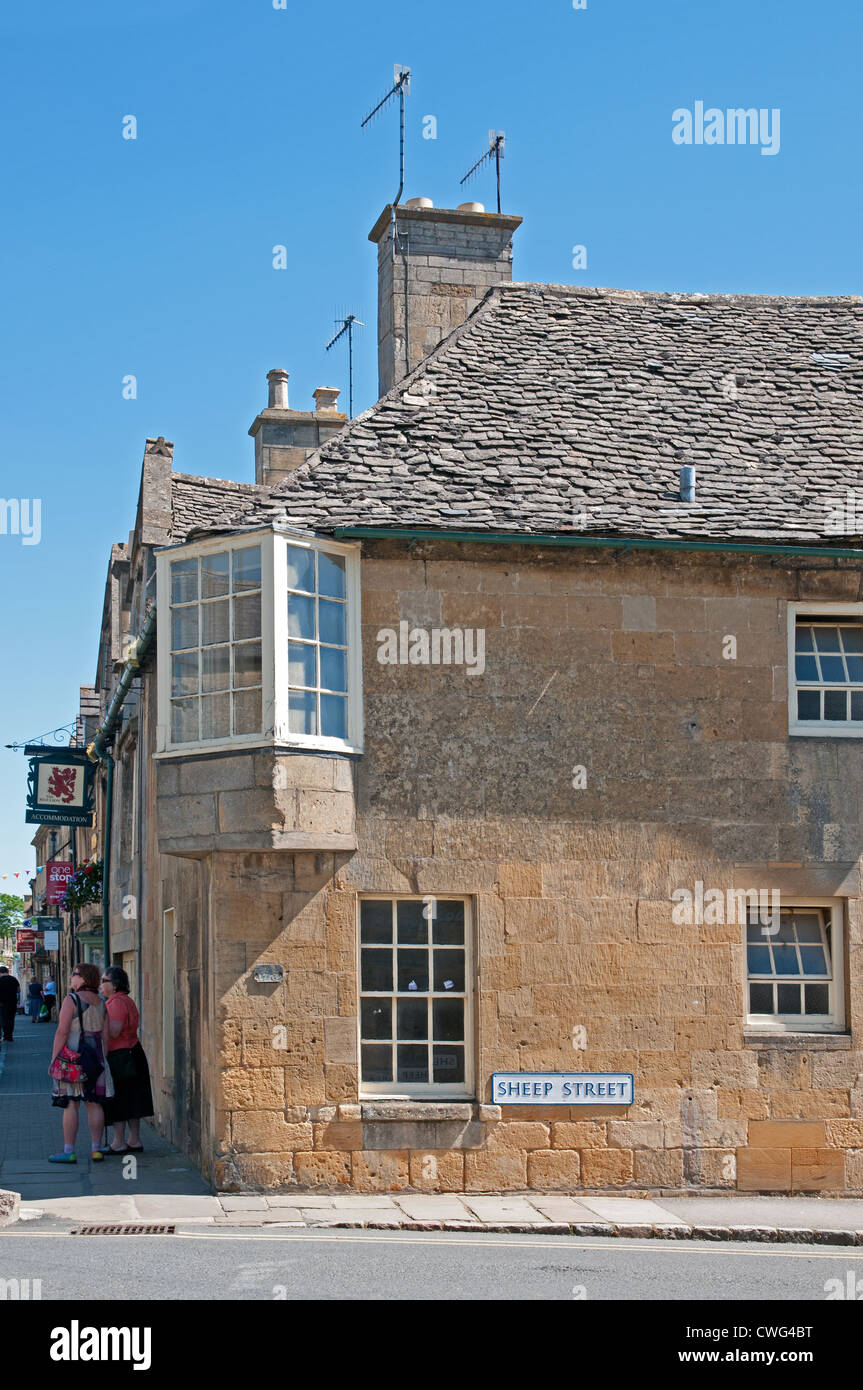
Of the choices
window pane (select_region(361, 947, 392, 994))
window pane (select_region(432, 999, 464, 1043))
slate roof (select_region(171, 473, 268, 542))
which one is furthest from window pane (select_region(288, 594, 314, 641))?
slate roof (select_region(171, 473, 268, 542))

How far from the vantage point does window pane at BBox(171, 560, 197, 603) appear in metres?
12.7

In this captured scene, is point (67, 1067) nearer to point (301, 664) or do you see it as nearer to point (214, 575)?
point (301, 664)

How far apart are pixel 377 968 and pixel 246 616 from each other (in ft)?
9.72

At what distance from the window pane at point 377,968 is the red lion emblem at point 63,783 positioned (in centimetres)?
1532

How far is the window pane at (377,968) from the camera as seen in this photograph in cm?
1240

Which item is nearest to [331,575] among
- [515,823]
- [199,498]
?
[515,823]

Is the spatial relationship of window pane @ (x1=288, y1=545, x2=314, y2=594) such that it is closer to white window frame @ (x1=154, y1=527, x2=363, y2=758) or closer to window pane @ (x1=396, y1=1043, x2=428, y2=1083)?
white window frame @ (x1=154, y1=527, x2=363, y2=758)

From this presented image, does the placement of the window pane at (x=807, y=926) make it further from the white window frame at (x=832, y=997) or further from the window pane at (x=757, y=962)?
the window pane at (x=757, y=962)

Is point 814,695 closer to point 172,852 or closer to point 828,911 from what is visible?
point 828,911

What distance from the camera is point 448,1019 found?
40.9ft

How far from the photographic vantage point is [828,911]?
13078 millimetres

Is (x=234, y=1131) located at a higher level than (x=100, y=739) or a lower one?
lower

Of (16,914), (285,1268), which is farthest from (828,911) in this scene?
(16,914)
